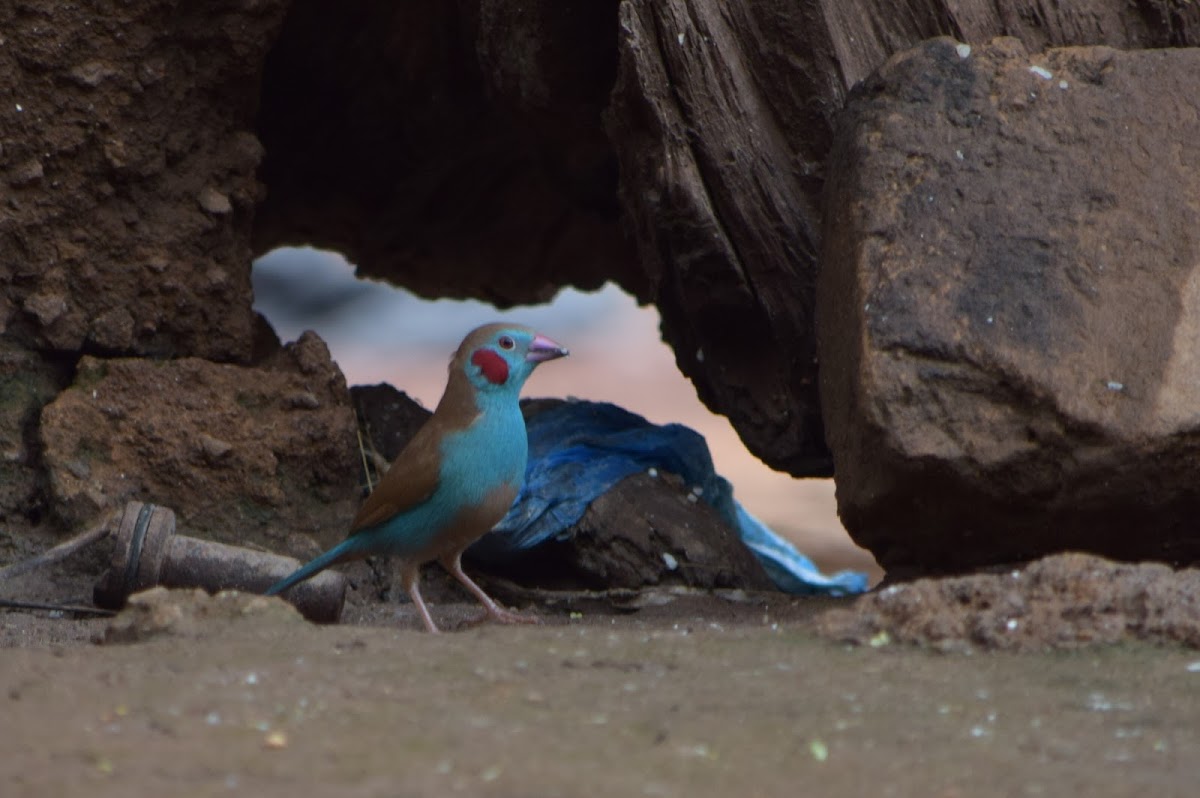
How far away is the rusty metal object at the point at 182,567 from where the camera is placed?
4484mm

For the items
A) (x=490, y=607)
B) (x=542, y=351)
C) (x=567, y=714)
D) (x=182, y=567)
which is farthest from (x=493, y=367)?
(x=567, y=714)

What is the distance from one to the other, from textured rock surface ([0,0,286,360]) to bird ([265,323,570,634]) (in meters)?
1.32

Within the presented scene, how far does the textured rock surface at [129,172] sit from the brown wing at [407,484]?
4.47 feet

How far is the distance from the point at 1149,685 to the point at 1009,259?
5.08 feet

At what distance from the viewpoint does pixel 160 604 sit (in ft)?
10.5

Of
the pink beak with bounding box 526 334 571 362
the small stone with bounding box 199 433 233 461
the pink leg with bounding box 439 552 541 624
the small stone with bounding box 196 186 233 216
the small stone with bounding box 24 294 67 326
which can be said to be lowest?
the pink leg with bounding box 439 552 541 624

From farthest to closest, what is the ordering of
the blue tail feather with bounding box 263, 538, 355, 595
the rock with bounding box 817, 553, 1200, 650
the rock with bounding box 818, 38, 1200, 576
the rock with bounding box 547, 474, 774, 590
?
the rock with bounding box 547, 474, 774, 590 < the blue tail feather with bounding box 263, 538, 355, 595 < the rock with bounding box 818, 38, 1200, 576 < the rock with bounding box 817, 553, 1200, 650

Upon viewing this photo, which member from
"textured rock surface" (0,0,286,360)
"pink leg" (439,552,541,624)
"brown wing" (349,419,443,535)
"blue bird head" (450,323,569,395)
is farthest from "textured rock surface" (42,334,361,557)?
"blue bird head" (450,323,569,395)

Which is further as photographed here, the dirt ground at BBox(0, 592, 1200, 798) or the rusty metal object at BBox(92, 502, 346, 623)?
the rusty metal object at BBox(92, 502, 346, 623)

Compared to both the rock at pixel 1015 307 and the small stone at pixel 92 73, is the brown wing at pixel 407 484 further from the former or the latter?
the small stone at pixel 92 73

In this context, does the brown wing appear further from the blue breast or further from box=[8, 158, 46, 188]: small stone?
box=[8, 158, 46, 188]: small stone

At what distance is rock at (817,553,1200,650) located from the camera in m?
3.04

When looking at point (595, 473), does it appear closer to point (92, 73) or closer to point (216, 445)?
point (216, 445)

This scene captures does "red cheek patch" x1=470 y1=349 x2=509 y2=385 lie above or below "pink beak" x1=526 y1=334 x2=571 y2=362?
below
